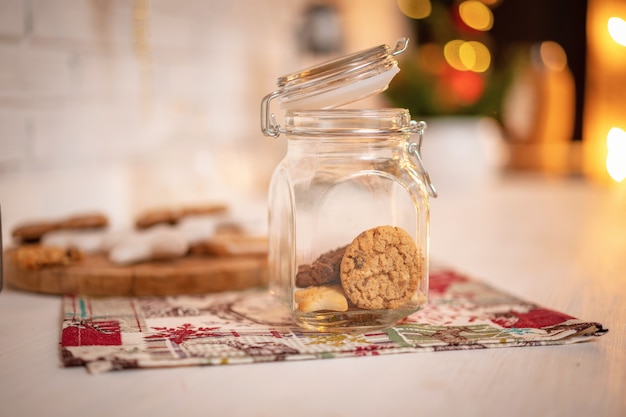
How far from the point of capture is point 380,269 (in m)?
0.61

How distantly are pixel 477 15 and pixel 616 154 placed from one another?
76 cm

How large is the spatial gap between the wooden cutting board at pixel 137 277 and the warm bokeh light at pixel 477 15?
195cm

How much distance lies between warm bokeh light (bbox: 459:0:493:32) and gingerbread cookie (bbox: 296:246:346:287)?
209cm

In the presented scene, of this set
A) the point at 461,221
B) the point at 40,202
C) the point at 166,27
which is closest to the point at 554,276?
the point at 461,221

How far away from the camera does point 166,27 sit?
60.2 inches

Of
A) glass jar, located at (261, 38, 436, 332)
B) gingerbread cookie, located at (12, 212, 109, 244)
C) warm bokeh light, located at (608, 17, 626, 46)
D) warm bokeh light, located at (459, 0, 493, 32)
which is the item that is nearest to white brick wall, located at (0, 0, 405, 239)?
gingerbread cookie, located at (12, 212, 109, 244)

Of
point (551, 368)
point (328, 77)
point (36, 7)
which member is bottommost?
point (551, 368)

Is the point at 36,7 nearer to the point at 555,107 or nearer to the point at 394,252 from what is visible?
the point at 394,252

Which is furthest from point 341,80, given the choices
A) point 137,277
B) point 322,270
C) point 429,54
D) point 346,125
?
point 429,54

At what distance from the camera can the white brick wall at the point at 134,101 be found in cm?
111

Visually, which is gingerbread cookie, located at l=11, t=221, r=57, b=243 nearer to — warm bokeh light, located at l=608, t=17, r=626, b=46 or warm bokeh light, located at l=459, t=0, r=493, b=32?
warm bokeh light, located at l=459, t=0, r=493, b=32

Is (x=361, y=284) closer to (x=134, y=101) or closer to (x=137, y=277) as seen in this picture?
(x=137, y=277)

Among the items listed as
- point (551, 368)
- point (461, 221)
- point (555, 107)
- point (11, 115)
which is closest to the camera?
point (551, 368)

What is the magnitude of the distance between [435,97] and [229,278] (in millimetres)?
1238
